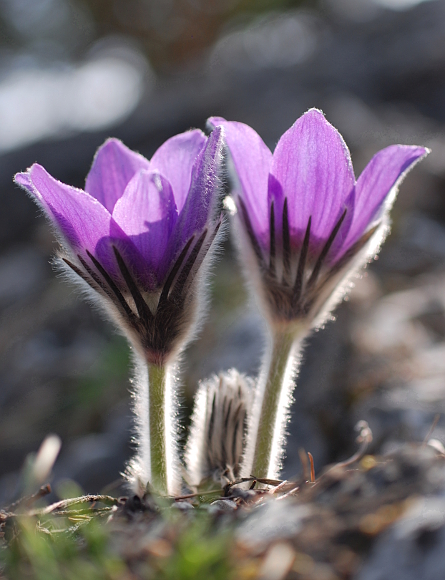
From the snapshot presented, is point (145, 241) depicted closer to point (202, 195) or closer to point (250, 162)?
point (202, 195)

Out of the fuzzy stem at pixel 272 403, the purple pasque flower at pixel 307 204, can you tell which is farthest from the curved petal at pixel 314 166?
the fuzzy stem at pixel 272 403

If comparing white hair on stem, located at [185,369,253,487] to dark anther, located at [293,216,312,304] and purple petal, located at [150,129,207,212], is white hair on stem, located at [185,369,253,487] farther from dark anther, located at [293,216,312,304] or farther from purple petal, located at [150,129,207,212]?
purple petal, located at [150,129,207,212]

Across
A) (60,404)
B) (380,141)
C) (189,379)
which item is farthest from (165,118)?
(189,379)

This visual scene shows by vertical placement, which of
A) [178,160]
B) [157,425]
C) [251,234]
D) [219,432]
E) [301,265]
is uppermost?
Result: [178,160]

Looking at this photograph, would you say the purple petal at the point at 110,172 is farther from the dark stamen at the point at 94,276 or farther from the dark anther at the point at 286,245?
the dark anther at the point at 286,245

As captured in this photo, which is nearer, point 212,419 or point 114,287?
point 114,287

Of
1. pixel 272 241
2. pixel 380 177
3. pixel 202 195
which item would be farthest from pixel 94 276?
pixel 380 177
